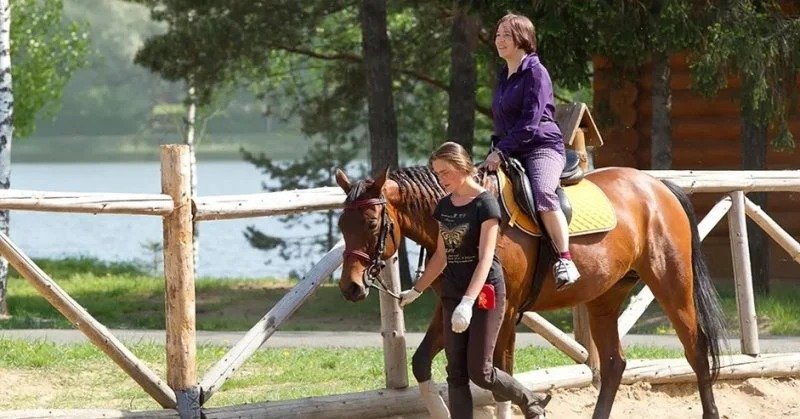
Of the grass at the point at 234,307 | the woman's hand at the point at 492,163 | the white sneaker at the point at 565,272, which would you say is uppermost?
the woman's hand at the point at 492,163

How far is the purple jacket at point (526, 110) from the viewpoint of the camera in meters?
6.43

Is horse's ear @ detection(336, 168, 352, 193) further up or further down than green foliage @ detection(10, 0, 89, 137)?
further down

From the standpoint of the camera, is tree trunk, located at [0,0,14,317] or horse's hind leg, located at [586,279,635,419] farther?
tree trunk, located at [0,0,14,317]

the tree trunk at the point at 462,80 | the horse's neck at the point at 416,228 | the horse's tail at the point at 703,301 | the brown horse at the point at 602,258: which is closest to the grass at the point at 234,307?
the tree trunk at the point at 462,80

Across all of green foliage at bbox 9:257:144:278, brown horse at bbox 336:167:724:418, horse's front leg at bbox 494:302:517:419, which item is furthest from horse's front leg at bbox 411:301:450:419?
green foliage at bbox 9:257:144:278

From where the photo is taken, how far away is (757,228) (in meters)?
14.7

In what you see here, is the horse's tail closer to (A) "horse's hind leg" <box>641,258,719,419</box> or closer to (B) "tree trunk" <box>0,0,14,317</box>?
(A) "horse's hind leg" <box>641,258,719,419</box>

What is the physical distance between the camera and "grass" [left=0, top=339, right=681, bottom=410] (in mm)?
7949

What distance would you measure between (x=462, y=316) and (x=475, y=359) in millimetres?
323

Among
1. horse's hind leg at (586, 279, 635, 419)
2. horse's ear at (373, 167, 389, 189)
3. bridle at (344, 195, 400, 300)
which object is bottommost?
horse's hind leg at (586, 279, 635, 419)

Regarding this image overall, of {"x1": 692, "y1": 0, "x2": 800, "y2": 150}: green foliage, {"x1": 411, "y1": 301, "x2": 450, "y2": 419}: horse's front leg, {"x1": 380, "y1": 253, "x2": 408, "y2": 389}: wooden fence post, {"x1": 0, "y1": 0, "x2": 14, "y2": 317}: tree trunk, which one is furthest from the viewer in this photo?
{"x1": 0, "y1": 0, "x2": 14, "y2": 317}: tree trunk

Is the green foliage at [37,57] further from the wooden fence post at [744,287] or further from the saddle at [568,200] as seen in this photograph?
the saddle at [568,200]

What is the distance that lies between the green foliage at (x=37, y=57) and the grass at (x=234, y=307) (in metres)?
2.64

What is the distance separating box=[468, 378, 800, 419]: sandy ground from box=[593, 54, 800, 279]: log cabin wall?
773 cm
